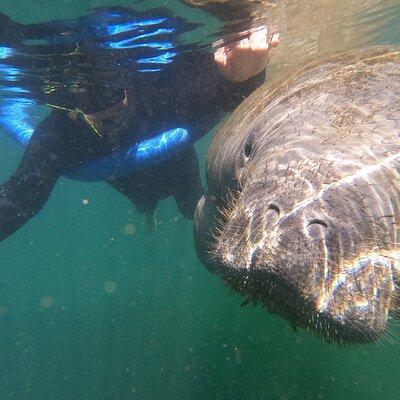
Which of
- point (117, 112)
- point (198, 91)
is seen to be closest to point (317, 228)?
point (198, 91)

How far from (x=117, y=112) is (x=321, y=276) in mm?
6275

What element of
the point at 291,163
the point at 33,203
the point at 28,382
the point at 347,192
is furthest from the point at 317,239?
the point at 28,382

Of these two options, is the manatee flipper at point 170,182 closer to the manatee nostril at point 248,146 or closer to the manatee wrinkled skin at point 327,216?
the manatee nostril at point 248,146

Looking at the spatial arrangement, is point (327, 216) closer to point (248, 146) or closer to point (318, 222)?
point (318, 222)

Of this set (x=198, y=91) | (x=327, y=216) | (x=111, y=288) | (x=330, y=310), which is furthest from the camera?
(x=111, y=288)

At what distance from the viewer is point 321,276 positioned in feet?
6.15

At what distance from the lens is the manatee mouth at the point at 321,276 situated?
1.87 m

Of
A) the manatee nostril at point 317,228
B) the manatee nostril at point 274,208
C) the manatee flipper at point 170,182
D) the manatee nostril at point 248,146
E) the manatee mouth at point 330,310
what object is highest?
the manatee flipper at point 170,182

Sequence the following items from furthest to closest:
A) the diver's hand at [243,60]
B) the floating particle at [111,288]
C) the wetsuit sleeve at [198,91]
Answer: the floating particle at [111,288] → the wetsuit sleeve at [198,91] → the diver's hand at [243,60]

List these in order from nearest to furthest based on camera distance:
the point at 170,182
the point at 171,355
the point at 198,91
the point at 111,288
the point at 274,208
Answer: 1. the point at 274,208
2. the point at 198,91
3. the point at 170,182
4. the point at 171,355
5. the point at 111,288

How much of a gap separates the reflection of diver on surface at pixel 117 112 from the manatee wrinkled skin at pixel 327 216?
390 centimetres

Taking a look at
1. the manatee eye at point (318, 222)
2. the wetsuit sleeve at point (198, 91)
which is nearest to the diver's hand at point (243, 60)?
the wetsuit sleeve at point (198, 91)

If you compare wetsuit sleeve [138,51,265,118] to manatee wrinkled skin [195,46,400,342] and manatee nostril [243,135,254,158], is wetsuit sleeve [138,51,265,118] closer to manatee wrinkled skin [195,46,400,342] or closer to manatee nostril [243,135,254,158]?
manatee nostril [243,135,254,158]

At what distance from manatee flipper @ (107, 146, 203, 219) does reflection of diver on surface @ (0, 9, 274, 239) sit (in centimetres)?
2
